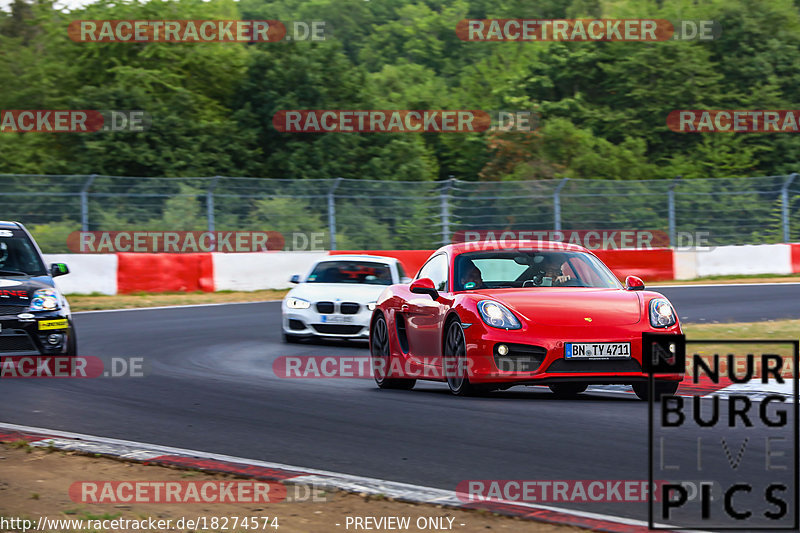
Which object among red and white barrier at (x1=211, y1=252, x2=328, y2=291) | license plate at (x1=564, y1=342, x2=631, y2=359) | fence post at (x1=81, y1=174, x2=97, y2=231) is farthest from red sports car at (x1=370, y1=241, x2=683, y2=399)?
fence post at (x1=81, y1=174, x2=97, y2=231)

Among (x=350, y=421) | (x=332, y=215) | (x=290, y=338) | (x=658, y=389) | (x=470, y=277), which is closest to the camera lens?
(x=350, y=421)

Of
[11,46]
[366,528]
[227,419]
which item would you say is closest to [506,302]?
[227,419]

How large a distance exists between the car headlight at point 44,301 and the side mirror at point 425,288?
170 inches

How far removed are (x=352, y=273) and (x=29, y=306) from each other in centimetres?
528

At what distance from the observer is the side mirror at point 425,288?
983 centimetres

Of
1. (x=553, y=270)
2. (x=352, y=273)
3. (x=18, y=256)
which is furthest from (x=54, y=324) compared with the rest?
(x=553, y=270)

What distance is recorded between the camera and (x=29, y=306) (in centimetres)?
1210

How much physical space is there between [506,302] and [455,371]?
29.1 inches

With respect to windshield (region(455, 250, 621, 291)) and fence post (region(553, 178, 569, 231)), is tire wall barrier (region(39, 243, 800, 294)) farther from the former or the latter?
windshield (region(455, 250, 621, 291))

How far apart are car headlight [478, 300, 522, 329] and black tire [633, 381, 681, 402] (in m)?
1.07

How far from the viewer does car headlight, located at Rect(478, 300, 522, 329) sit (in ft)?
29.7

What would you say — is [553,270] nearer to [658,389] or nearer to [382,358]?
[658,389]

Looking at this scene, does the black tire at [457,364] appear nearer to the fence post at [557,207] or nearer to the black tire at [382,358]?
the black tire at [382,358]

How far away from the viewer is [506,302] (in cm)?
924
